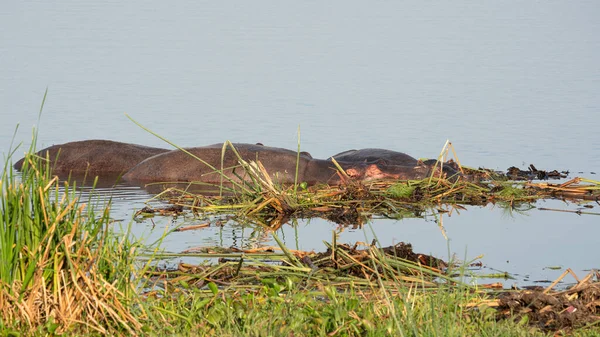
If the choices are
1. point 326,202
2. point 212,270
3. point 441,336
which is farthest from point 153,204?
point 441,336

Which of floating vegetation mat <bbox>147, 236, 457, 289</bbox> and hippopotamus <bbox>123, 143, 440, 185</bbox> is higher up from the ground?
hippopotamus <bbox>123, 143, 440, 185</bbox>

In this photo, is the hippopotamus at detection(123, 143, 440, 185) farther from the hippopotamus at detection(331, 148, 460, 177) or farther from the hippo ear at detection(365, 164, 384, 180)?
the hippopotamus at detection(331, 148, 460, 177)

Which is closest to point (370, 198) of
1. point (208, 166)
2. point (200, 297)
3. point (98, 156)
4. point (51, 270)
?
point (208, 166)

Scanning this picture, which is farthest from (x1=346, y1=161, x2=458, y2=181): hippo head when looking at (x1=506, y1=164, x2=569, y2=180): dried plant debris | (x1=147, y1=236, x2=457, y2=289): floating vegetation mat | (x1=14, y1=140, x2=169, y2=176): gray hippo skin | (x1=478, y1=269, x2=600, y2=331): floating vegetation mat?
(x1=478, y1=269, x2=600, y2=331): floating vegetation mat

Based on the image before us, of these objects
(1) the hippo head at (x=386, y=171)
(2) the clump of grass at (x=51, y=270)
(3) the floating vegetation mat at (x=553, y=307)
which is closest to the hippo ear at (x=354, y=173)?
(1) the hippo head at (x=386, y=171)

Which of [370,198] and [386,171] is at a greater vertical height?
[386,171]

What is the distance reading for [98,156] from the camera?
1602 centimetres

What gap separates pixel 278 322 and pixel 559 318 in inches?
67.0

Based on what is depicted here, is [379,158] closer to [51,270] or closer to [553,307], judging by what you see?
[553,307]

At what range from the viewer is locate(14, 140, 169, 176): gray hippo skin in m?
15.8

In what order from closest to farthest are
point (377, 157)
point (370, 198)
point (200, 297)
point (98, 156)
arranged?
point (200, 297) → point (370, 198) → point (377, 157) → point (98, 156)

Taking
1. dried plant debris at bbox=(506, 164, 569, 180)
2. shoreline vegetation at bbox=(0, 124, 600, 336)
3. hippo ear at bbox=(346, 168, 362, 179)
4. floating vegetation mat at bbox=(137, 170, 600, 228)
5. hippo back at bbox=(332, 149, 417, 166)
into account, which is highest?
hippo back at bbox=(332, 149, 417, 166)

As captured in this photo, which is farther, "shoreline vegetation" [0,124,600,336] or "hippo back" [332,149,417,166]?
"hippo back" [332,149,417,166]

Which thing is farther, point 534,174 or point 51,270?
point 534,174
